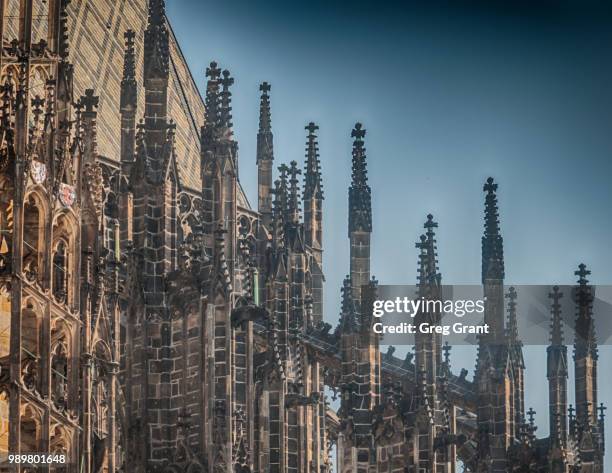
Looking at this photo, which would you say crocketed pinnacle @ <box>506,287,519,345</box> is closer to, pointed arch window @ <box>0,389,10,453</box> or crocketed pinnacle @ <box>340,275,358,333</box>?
crocketed pinnacle @ <box>340,275,358,333</box>

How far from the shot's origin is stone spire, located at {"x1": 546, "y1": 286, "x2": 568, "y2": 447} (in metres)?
86.8

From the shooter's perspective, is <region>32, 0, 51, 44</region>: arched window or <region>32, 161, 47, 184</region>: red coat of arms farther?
<region>32, 0, 51, 44</region>: arched window

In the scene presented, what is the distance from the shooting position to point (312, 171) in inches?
3593

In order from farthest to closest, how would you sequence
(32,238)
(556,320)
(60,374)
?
1. (556,320)
2. (60,374)
3. (32,238)

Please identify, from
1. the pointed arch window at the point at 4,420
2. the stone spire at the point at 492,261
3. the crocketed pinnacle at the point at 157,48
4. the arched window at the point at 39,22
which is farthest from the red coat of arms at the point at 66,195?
the stone spire at the point at 492,261

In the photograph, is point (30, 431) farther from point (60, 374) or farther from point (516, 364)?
point (516, 364)

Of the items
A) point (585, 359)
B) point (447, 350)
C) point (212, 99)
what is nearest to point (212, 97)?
point (212, 99)

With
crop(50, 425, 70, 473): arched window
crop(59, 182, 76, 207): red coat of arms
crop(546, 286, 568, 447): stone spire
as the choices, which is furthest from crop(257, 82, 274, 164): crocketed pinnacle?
crop(50, 425, 70, 473): arched window

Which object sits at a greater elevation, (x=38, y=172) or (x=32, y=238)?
(x=38, y=172)

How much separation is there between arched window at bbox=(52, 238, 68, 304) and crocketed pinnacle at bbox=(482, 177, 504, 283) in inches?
960

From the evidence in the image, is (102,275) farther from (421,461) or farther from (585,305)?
(585,305)

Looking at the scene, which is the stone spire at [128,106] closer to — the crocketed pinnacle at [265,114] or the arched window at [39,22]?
the arched window at [39,22]

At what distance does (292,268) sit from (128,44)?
7122mm

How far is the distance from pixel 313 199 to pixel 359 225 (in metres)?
11.7
